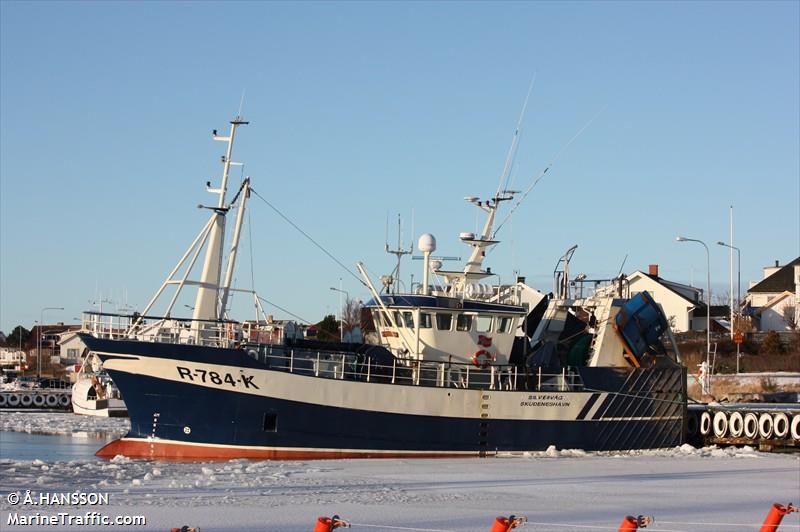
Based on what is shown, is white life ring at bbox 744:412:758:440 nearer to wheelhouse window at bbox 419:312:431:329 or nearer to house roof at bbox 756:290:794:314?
wheelhouse window at bbox 419:312:431:329

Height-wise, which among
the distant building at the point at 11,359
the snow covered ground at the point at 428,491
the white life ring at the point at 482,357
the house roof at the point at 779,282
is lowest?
the snow covered ground at the point at 428,491

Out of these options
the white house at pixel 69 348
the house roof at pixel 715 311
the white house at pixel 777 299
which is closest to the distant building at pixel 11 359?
the white house at pixel 69 348

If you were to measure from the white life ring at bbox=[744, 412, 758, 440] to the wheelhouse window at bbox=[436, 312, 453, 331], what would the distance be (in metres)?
9.91

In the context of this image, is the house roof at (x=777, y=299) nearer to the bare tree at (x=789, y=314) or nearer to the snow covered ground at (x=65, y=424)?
the bare tree at (x=789, y=314)

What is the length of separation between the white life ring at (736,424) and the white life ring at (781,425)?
1.06 metres

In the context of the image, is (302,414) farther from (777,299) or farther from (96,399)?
(777,299)

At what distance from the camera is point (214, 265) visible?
2894 cm

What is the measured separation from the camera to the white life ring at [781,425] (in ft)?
98.6

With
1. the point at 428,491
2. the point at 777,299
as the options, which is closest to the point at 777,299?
the point at 777,299

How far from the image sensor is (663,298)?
255ft

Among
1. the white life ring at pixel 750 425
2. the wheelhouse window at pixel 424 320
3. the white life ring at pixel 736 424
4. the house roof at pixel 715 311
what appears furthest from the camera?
the house roof at pixel 715 311

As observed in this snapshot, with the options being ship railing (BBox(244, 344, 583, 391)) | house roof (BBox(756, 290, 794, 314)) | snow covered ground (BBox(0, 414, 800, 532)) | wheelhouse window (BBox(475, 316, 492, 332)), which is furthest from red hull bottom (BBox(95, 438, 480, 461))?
house roof (BBox(756, 290, 794, 314))

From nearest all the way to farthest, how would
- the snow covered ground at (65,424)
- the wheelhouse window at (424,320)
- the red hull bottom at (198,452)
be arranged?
1. the red hull bottom at (198,452)
2. the wheelhouse window at (424,320)
3. the snow covered ground at (65,424)

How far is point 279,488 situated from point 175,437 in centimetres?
803
